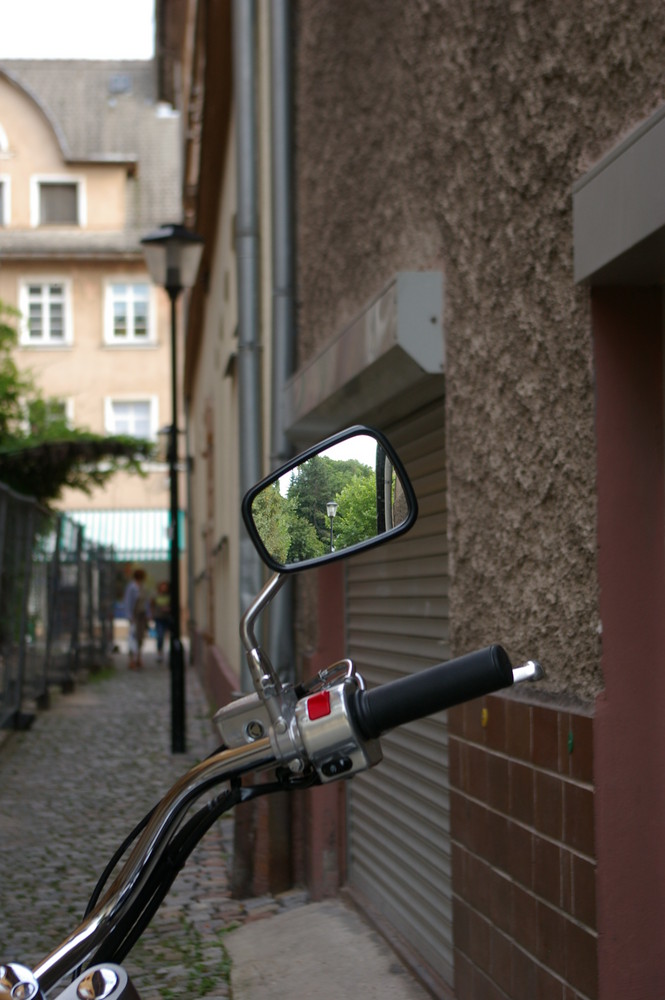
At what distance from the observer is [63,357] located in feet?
140

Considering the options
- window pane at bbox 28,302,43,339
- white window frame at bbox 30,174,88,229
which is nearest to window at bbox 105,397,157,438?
window pane at bbox 28,302,43,339

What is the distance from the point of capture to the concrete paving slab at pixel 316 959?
482cm

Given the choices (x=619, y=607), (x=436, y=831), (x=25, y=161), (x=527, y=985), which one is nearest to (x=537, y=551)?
(x=619, y=607)

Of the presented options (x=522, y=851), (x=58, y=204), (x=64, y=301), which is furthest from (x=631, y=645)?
(x=58, y=204)

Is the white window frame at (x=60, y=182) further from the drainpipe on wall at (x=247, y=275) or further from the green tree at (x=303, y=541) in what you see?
the green tree at (x=303, y=541)

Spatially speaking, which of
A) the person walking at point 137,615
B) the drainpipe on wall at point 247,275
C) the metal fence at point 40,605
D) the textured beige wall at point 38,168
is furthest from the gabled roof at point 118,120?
the drainpipe on wall at point 247,275

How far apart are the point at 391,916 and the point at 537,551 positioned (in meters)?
2.39

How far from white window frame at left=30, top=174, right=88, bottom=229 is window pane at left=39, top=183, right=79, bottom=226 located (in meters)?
0.07

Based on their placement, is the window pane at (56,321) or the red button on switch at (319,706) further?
the window pane at (56,321)

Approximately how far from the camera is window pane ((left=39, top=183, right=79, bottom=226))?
43.7 metres

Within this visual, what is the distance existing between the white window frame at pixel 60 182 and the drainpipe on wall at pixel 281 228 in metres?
36.7

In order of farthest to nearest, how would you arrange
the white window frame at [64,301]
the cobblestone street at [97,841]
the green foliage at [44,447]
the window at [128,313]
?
the window at [128,313], the white window frame at [64,301], the green foliage at [44,447], the cobblestone street at [97,841]

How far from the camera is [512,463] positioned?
145 inches

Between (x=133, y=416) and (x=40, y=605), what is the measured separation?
27187 mm
